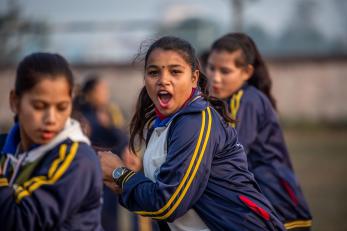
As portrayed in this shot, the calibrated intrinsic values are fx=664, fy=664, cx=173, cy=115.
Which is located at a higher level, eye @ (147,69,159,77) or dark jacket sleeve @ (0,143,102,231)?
eye @ (147,69,159,77)

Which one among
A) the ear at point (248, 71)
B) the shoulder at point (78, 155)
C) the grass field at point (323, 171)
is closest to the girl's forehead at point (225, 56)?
the ear at point (248, 71)

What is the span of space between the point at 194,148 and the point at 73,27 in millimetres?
21646

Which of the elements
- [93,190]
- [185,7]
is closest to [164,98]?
[93,190]

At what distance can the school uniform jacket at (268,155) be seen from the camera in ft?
13.2

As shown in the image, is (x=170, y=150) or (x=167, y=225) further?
(x=167, y=225)

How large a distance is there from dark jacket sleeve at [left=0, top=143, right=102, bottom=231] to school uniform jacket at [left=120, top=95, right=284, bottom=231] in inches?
8.2

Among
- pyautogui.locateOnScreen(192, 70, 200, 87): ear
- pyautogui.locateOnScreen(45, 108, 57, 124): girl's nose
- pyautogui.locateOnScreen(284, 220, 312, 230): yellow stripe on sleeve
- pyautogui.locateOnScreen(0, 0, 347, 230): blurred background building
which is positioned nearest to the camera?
pyautogui.locateOnScreen(45, 108, 57, 124): girl's nose

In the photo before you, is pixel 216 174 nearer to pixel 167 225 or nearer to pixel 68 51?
pixel 167 225

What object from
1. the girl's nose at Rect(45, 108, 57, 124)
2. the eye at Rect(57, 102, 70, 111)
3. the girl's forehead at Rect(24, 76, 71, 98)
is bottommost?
the girl's nose at Rect(45, 108, 57, 124)

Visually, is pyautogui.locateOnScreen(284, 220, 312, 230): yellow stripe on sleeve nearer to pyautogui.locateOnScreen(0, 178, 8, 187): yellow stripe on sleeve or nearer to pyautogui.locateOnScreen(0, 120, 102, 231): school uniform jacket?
pyautogui.locateOnScreen(0, 120, 102, 231): school uniform jacket

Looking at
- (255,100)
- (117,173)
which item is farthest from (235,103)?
→ (117,173)

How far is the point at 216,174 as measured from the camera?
2973mm

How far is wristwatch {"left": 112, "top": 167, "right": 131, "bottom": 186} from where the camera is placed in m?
3.07

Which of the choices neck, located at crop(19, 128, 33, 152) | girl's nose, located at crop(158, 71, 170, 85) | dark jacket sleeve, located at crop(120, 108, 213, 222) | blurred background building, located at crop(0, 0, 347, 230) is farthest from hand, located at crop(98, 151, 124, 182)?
blurred background building, located at crop(0, 0, 347, 230)
